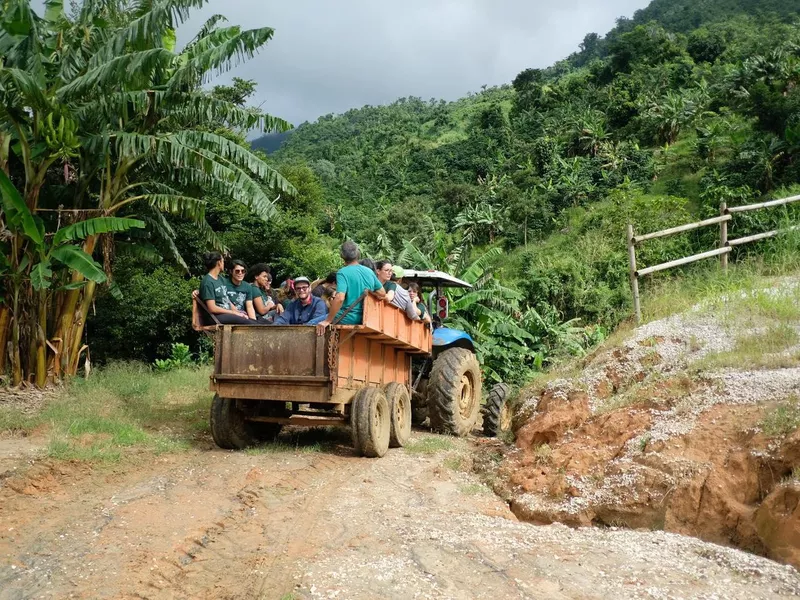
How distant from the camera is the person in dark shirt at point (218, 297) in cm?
787

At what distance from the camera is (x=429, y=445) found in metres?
8.15

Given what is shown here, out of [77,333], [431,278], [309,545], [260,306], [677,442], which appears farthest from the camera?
[77,333]

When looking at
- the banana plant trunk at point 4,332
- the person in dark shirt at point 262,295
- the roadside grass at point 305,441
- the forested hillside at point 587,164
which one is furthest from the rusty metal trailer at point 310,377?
the forested hillside at point 587,164

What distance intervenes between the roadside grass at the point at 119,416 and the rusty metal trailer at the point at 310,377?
0.84m

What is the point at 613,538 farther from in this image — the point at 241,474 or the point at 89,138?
the point at 89,138

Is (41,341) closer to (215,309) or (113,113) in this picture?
(113,113)

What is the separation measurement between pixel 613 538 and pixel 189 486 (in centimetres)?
355

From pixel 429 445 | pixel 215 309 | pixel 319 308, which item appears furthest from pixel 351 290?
pixel 429 445

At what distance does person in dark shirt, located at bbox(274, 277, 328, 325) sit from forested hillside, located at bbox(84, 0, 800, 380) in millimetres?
7210

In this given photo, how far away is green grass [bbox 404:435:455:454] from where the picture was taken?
7.94 metres

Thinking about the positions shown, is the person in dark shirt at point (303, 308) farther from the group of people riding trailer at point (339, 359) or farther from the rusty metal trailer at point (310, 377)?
the rusty metal trailer at point (310, 377)

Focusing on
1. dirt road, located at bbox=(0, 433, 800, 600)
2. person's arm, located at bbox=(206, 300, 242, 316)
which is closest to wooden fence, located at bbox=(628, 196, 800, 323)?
dirt road, located at bbox=(0, 433, 800, 600)

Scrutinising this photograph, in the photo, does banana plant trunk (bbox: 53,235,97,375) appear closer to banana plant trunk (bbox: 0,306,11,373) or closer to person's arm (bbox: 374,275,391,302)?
banana plant trunk (bbox: 0,306,11,373)

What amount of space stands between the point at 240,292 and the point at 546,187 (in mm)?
29572
